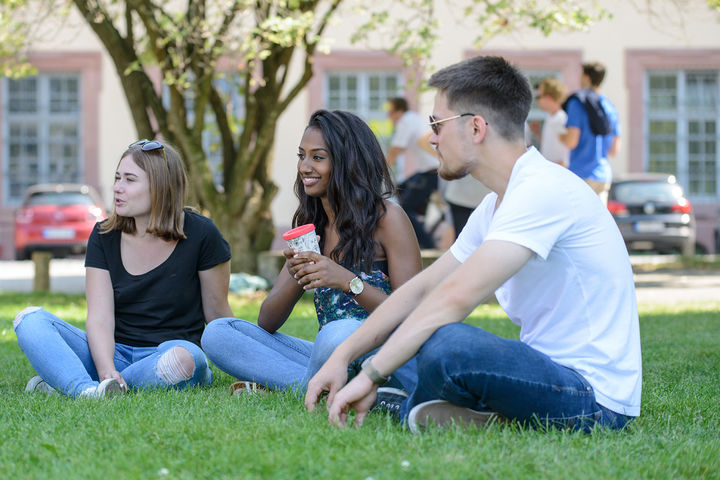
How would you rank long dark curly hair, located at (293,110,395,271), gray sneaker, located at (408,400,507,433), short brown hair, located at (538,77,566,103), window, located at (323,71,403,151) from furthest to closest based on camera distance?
window, located at (323,71,403,151)
short brown hair, located at (538,77,566,103)
long dark curly hair, located at (293,110,395,271)
gray sneaker, located at (408,400,507,433)

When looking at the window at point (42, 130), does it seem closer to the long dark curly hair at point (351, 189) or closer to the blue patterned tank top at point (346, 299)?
the long dark curly hair at point (351, 189)

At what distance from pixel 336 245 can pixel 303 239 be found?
0.32 metres

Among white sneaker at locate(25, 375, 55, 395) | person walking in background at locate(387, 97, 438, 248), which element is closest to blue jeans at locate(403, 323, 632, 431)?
white sneaker at locate(25, 375, 55, 395)

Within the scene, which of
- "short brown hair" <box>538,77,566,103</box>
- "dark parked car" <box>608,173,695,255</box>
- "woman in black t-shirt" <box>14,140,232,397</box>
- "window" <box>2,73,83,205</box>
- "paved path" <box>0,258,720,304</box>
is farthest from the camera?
"window" <box>2,73,83,205</box>

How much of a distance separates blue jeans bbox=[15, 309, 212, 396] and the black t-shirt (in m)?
0.10

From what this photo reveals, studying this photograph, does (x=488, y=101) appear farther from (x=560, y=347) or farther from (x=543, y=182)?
(x=560, y=347)

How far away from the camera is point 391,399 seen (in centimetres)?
343

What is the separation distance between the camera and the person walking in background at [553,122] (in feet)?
27.7

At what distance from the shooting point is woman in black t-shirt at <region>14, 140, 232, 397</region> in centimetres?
407

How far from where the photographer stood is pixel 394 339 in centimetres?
293

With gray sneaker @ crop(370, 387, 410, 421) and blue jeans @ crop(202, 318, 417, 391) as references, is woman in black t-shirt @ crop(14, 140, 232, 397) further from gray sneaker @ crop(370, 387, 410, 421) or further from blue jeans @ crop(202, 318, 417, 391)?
gray sneaker @ crop(370, 387, 410, 421)

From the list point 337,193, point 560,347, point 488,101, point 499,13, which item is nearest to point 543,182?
point 488,101

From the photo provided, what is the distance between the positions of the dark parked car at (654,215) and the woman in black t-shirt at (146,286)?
1208 centimetres

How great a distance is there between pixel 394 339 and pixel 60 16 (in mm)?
8340
